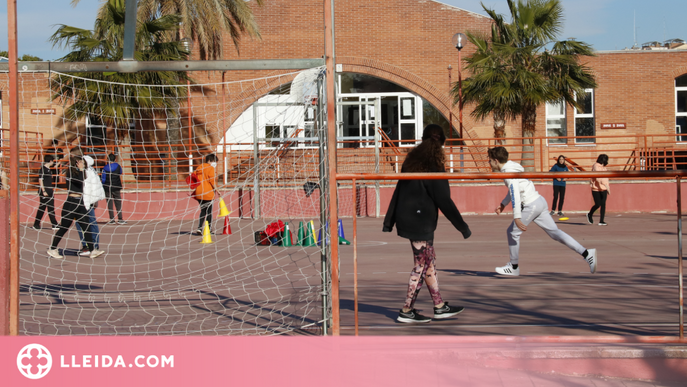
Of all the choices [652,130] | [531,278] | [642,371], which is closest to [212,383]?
[642,371]

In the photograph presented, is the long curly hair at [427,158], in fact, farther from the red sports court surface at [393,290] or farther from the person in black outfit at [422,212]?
the red sports court surface at [393,290]

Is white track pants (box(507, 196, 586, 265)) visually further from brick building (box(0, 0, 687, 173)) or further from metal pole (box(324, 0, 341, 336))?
brick building (box(0, 0, 687, 173))

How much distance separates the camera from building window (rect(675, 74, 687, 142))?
26.9 m

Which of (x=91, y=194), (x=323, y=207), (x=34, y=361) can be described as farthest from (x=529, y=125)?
(x=34, y=361)

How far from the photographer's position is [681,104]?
27031mm

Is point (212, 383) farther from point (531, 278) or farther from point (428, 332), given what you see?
point (531, 278)

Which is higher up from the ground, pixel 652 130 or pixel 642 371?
pixel 652 130

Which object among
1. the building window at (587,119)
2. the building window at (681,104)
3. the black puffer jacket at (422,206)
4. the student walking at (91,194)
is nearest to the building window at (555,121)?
the building window at (587,119)

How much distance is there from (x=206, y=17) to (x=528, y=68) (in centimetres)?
1182

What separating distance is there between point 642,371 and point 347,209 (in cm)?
1537

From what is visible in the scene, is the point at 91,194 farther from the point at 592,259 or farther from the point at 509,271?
the point at 592,259

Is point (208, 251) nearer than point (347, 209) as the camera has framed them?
Yes

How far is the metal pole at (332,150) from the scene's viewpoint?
4.70m

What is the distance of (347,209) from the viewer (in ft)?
64.5
